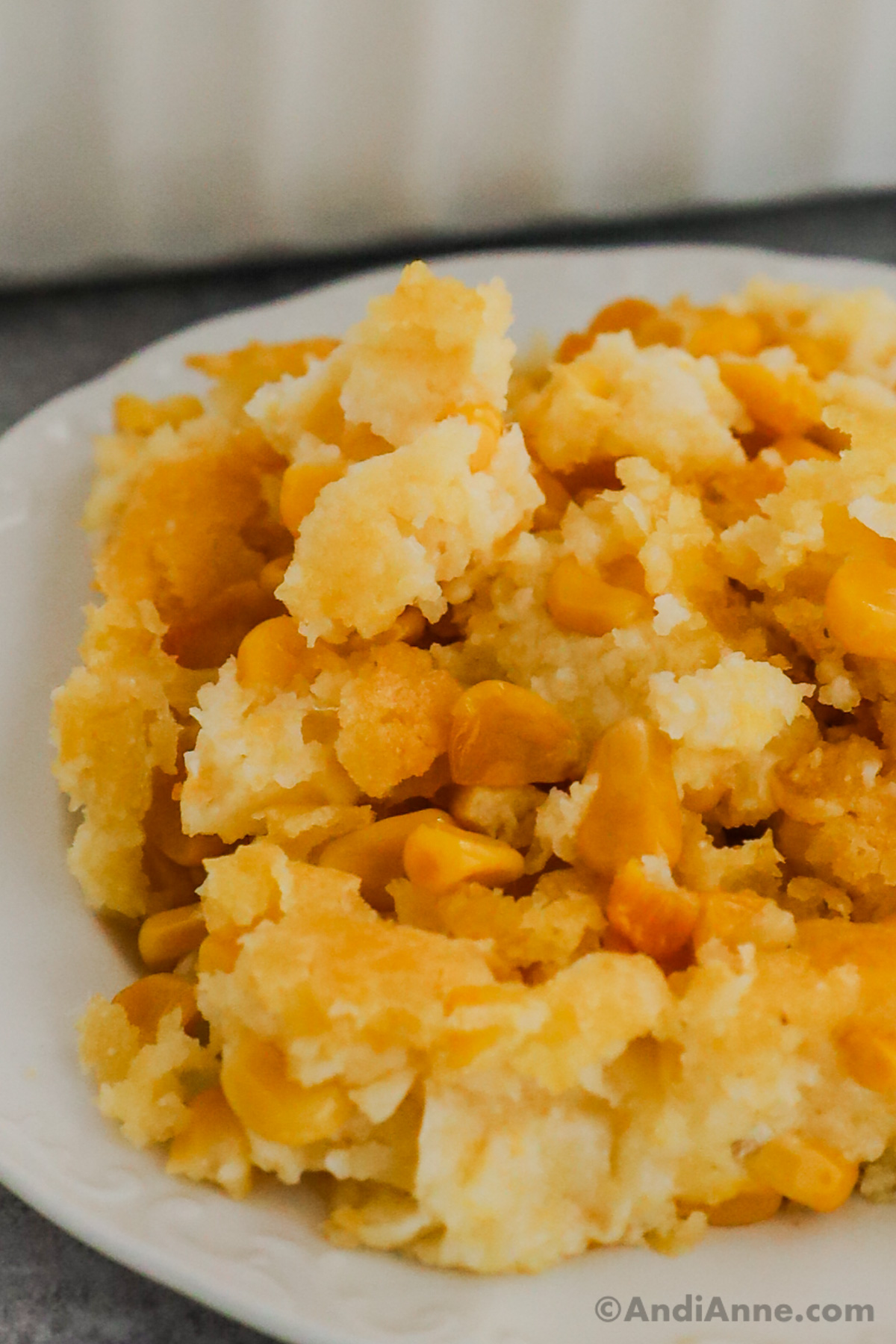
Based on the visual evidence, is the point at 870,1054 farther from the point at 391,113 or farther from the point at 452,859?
the point at 391,113

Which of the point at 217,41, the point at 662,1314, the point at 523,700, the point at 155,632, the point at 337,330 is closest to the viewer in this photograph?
the point at 662,1314

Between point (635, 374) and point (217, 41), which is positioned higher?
point (217, 41)

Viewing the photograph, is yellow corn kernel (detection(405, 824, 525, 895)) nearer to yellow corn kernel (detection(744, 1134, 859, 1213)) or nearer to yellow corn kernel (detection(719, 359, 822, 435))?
yellow corn kernel (detection(744, 1134, 859, 1213))

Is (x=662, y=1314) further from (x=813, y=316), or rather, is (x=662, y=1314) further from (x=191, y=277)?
(x=191, y=277)

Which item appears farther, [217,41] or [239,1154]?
[217,41]

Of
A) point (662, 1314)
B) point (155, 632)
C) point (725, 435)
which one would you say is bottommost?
point (662, 1314)

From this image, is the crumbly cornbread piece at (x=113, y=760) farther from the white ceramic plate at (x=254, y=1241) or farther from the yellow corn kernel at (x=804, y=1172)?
the yellow corn kernel at (x=804, y=1172)

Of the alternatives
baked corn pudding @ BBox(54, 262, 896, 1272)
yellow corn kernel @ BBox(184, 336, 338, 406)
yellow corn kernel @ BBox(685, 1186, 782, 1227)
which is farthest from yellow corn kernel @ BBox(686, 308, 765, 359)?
yellow corn kernel @ BBox(685, 1186, 782, 1227)

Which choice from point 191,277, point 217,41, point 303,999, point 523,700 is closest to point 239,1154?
point 303,999
